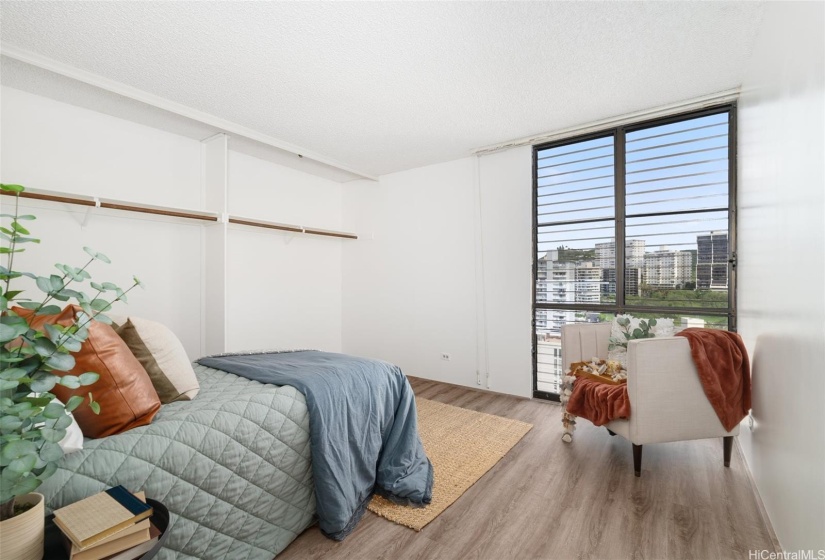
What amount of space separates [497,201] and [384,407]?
2627 millimetres

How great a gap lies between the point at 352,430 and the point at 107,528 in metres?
1.07

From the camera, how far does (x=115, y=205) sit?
287 centimetres

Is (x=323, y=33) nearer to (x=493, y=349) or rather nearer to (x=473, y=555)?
(x=473, y=555)

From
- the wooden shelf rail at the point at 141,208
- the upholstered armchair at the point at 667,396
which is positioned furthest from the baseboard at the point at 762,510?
the wooden shelf rail at the point at 141,208

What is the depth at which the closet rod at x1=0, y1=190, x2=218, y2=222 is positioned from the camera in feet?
8.35

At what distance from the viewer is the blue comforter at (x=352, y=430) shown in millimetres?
1754

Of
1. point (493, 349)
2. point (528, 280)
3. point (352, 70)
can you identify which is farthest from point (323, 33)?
point (493, 349)

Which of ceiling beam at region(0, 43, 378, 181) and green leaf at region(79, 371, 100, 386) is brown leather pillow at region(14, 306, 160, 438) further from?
ceiling beam at region(0, 43, 378, 181)

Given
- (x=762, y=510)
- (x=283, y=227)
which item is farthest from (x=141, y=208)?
(x=762, y=510)

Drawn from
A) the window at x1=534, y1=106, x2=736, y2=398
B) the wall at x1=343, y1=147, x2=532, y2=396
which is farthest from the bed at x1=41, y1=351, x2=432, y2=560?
the window at x1=534, y1=106, x2=736, y2=398

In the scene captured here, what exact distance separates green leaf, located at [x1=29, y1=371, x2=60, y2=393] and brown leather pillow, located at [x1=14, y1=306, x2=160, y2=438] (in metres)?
0.57

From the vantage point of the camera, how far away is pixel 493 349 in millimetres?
4023

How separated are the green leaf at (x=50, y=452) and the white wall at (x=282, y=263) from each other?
2.94 meters

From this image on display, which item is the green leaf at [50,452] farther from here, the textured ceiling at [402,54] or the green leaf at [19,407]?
the textured ceiling at [402,54]
